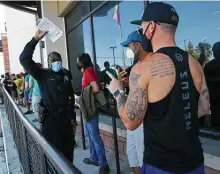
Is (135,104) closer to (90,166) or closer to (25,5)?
(90,166)

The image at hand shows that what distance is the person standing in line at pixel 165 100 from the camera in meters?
1.71

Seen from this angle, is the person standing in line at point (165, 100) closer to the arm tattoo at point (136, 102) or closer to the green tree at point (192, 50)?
the arm tattoo at point (136, 102)

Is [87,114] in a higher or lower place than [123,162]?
higher

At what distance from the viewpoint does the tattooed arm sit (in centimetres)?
173

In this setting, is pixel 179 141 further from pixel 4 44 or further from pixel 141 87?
pixel 4 44

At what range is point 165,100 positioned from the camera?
5.57 ft

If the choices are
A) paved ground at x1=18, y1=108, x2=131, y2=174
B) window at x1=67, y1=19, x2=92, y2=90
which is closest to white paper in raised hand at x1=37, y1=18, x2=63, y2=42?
paved ground at x1=18, y1=108, x2=131, y2=174

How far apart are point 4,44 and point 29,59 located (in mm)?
31707

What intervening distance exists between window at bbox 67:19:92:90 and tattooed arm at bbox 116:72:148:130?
18.6ft

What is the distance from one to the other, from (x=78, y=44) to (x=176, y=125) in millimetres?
6784

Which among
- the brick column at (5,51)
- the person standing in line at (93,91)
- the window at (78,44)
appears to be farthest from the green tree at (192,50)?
the brick column at (5,51)

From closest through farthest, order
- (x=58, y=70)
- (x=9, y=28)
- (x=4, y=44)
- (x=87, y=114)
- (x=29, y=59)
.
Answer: (x=29, y=59) < (x=58, y=70) < (x=87, y=114) < (x=9, y=28) < (x=4, y=44)

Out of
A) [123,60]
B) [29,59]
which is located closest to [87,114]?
[29,59]

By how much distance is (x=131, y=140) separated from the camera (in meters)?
3.40
